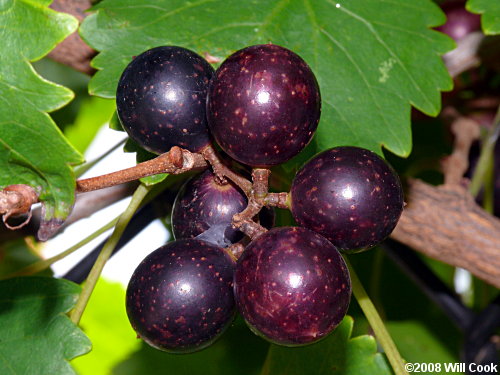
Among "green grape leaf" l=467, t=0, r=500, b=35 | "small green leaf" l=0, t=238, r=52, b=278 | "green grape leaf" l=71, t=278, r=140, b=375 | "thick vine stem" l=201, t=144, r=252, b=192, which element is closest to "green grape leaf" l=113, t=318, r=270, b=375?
"green grape leaf" l=71, t=278, r=140, b=375

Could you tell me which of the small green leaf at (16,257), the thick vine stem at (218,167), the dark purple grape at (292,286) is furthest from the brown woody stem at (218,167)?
the small green leaf at (16,257)

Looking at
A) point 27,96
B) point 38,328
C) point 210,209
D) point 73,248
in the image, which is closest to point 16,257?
point 73,248

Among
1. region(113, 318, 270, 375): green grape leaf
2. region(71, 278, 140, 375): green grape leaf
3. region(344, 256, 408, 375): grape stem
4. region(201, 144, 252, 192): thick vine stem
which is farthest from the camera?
region(71, 278, 140, 375): green grape leaf

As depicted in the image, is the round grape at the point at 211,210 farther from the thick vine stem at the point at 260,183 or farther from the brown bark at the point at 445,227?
the brown bark at the point at 445,227

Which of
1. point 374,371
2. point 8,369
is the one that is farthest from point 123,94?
point 374,371

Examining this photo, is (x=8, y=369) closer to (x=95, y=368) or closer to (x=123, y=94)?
(x=123, y=94)

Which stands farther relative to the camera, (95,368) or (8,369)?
(95,368)

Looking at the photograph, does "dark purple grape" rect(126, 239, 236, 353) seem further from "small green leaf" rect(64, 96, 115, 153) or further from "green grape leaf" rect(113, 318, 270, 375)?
"small green leaf" rect(64, 96, 115, 153)

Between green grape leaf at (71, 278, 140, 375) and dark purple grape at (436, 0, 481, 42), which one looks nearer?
dark purple grape at (436, 0, 481, 42)
